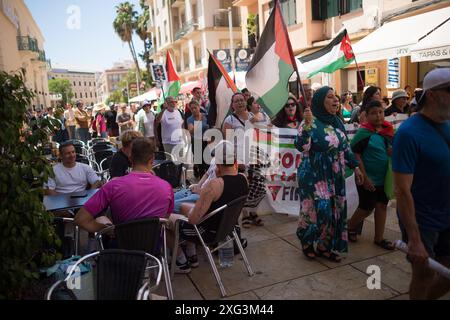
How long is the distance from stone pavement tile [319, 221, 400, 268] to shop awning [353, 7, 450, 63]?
5.96m

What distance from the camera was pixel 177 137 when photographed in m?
7.87

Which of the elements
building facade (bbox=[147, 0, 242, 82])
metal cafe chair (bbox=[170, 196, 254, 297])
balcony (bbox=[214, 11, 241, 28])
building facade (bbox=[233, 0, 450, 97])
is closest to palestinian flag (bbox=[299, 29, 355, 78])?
building facade (bbox=[233, 0, 450, 97])

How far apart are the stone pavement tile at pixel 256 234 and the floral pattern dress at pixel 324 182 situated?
0.88m

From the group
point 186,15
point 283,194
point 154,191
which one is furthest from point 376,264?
Result: point 186,15

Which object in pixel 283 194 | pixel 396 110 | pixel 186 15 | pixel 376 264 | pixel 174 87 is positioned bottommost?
pixel 376 264

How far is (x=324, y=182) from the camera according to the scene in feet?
12.0

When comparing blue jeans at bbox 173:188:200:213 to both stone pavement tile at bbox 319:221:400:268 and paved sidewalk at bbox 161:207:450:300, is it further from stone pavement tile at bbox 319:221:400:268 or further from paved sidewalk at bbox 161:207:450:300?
stone pavement tile at bbox 319:221:400:268

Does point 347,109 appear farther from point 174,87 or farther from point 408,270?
point 408,270

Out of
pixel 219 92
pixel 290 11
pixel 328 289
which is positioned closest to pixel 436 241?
pixel 328 289

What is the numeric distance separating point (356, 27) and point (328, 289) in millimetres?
13184

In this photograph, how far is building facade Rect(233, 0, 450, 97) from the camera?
1174 cm

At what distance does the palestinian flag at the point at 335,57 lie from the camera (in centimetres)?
715

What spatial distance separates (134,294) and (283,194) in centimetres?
338

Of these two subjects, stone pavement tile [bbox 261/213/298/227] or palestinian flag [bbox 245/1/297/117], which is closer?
palestinian flag [bbox 245/1/297/117]
